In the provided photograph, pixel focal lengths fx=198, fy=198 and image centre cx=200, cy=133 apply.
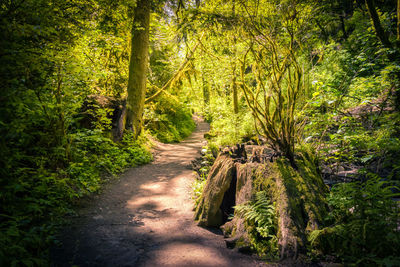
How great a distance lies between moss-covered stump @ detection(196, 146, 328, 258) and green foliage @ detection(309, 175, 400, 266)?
0.94 feet

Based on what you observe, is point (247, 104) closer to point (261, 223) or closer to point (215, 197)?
point (215, 197)

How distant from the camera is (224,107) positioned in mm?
15500

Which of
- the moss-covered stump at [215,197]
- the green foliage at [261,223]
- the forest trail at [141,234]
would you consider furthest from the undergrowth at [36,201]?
the green foliage at [261,223]

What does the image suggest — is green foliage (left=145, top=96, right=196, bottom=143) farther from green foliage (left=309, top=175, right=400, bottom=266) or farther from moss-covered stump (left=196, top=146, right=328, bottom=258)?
green foliage (left=309, top=175, right=400, bottom=266)

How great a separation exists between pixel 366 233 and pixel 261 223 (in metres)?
1.32

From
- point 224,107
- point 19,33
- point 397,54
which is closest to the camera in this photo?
point 19,33

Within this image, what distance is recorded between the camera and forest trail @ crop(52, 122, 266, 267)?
9.05 feet

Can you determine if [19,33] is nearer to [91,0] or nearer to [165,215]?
[91,0]

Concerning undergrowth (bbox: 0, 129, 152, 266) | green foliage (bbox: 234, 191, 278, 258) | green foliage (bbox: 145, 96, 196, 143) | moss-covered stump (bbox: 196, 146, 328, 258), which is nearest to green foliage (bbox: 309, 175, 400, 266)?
moss-covered stump (bbox: 196, 146, 328, 258)

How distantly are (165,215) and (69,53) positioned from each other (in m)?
4.19

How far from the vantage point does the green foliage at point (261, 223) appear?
2980mm

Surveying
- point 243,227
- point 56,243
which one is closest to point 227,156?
point 243,227

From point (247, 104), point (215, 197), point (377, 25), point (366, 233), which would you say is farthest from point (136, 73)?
point (366, 233)

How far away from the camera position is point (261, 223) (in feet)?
10.5
